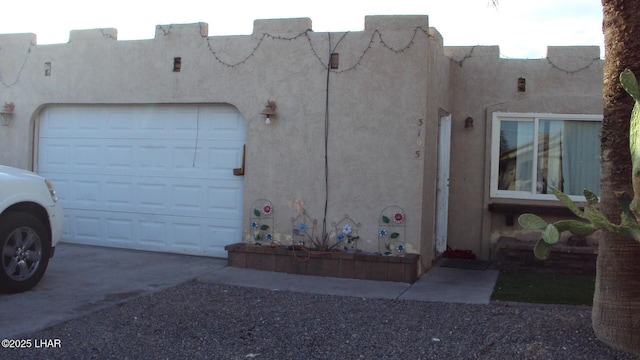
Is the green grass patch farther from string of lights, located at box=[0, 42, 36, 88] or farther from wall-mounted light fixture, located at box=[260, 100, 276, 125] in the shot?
string of lights, located at box=[0, 42, 36, 88]

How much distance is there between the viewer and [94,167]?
10.2 metres

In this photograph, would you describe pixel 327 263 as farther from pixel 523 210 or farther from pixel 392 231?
pixel 523 210

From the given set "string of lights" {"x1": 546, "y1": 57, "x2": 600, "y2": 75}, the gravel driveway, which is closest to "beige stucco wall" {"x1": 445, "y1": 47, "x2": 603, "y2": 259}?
"string of lights" {"x1": 546, "y1": 57, "x2": 600, "y2": 75}

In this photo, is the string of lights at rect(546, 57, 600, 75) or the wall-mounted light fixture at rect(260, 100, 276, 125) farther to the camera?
the string of lights at rect(546, 57, 600, 75)

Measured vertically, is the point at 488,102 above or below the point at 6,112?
above

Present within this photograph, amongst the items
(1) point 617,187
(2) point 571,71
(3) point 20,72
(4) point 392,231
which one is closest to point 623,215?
(1) point 617,187

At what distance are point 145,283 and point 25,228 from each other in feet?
4.93

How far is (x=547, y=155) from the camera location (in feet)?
32.3

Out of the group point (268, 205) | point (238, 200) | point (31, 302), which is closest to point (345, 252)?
point (268, 205)

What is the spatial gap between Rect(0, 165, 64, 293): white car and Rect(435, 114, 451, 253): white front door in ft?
17.4

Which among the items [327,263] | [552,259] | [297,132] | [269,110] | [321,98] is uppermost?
[321,98]

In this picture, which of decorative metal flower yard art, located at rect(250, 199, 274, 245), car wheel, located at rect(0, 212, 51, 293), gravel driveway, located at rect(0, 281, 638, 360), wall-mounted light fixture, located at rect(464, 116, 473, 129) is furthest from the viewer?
wall-mounted light fixture, located at rect(464, 116, 473, 129)

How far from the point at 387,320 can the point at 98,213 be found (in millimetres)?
5738

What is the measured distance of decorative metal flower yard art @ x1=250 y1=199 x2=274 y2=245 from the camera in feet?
29.0
